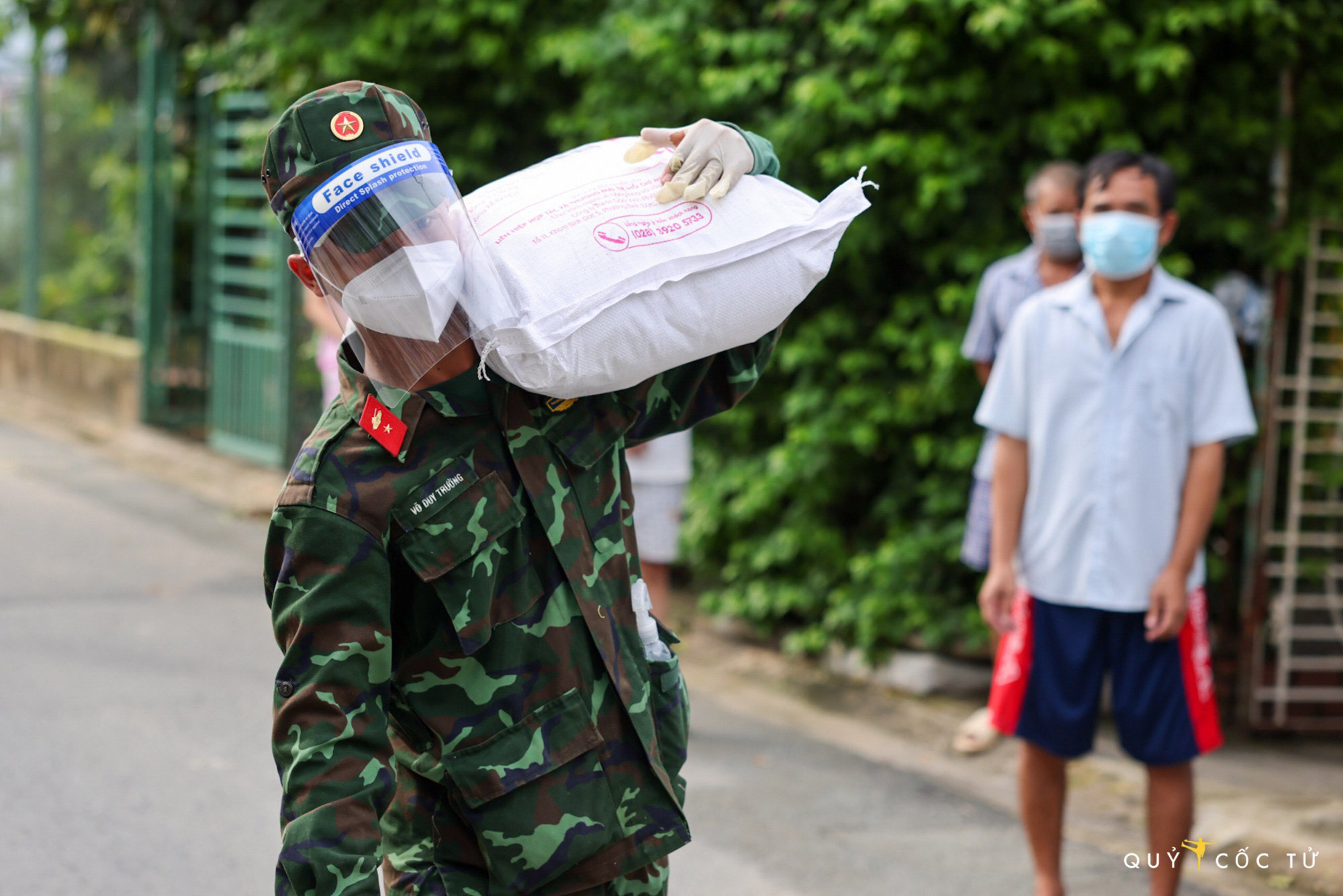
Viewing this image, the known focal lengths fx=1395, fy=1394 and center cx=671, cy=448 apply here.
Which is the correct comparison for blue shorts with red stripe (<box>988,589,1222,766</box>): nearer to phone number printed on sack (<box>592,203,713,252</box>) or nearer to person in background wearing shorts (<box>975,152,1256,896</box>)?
person in background wearing shorts (<box>975,152,1256,896</box>)

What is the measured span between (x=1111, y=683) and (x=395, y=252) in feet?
7.64

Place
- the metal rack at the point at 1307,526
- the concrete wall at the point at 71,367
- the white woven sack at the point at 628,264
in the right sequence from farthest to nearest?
1. the concrete wall at the point at 71,367
2. the metal rack at the point at 1307,526
3. the white woven sack at the point at 628,264

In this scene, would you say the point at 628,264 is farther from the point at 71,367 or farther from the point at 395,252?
the point at 71,367

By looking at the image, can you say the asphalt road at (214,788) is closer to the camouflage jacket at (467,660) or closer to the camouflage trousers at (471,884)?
the camouflage trousers at (471,884)

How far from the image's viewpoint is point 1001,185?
5.02m

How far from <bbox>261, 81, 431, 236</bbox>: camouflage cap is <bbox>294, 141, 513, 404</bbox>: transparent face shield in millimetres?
17

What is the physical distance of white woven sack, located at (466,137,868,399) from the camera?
173cm

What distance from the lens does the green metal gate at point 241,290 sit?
355 inches

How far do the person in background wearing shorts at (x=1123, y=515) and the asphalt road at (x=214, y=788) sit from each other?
1.89 ft

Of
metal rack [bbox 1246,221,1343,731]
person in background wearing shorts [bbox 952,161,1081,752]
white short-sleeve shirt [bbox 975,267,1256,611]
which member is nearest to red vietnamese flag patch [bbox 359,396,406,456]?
white short-sleeve shirt [bbox 975,267,1256,611]

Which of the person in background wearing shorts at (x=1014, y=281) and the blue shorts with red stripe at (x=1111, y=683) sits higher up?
the person in background wearing shorts at (x=1014, y=281)

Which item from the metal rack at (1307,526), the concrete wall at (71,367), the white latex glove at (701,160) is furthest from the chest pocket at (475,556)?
the concrete wall at (71,367)

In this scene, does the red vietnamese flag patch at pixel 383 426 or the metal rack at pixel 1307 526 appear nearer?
the red vietnamese flag patch at pixel 383 426

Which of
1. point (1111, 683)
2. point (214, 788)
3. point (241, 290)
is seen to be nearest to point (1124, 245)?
point (1111, 683)
